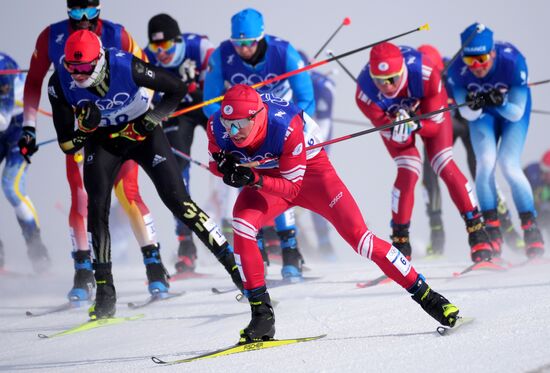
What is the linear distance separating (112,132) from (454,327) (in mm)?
2704

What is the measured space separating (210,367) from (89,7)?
3.20m

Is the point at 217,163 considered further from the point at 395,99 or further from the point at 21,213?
the point at 21,213

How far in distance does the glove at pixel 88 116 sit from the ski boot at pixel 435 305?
2373 mm

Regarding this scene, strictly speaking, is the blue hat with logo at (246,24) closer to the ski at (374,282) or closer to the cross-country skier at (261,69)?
the cross-country skier at (261,69)

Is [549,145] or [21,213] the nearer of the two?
[21,213]

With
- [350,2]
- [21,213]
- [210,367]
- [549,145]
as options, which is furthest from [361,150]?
[210,367]

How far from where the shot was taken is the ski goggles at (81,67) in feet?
18.4

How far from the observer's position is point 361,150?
19578 millimetres

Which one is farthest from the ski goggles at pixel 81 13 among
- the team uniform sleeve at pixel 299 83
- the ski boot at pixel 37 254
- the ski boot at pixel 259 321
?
the ski boot at pixel 37 254

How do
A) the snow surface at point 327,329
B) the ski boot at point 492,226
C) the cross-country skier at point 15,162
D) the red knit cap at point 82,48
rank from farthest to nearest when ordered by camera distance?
the cross-country skier at point 15,162 < the ski boot at point 492,226 < the red knit cap at point 82,48 < the snow surface at point 327,329

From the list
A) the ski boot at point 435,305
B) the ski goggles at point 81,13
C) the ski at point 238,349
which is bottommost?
the ski at point 238,349

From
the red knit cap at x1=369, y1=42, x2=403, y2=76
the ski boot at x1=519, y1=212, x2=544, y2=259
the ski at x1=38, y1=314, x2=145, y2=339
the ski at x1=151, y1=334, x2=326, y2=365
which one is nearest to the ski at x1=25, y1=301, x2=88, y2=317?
the ski at x1=38, y1=314, x2=145, y2=339

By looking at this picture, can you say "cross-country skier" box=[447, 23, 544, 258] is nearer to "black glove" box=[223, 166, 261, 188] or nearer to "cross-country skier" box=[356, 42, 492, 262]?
"cross-country skier" box=[356, 42, 492, 262]

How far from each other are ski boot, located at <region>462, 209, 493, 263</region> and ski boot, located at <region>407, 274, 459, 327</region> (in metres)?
2.21
